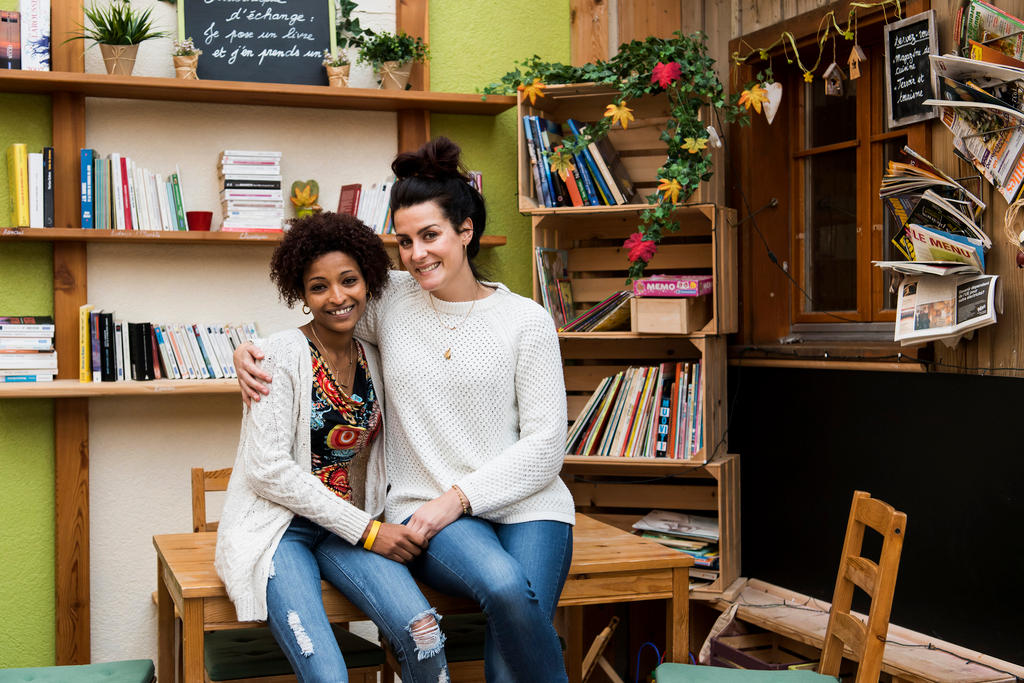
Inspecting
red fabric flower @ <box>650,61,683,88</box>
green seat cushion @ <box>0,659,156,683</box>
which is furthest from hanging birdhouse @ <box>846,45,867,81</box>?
green seat cushion @ <box>0,659,156,683</box>

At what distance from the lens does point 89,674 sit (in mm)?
2098

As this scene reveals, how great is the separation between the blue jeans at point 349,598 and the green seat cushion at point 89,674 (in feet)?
1.35

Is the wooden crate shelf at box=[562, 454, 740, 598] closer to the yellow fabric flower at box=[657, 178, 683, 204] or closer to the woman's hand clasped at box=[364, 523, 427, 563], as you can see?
the yellow fabric flower at box=[657, 178, 683, 204]

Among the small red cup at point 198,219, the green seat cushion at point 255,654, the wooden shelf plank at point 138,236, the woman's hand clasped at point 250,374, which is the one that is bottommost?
the green seat cushion at point 255,654

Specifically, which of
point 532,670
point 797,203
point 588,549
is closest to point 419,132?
point 797,203

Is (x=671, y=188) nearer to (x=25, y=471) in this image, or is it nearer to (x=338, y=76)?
(x=338, y=76)

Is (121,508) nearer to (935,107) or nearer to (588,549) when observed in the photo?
(588,549)

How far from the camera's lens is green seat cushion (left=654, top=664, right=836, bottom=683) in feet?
6.96

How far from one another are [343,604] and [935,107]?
2018 millimetres

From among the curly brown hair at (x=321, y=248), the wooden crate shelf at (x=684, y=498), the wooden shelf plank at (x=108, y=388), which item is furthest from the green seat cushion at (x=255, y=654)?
the wooden crate shelf at (x=684, y=498)

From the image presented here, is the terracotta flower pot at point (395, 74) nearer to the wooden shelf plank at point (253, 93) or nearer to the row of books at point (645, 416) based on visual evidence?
the wooden shelf plank at point (253, 93)

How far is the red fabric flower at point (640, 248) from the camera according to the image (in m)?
3.14

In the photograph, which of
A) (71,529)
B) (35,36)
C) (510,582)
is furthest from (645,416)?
(35,36)

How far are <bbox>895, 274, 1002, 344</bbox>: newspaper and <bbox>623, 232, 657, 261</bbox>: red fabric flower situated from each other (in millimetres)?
749
